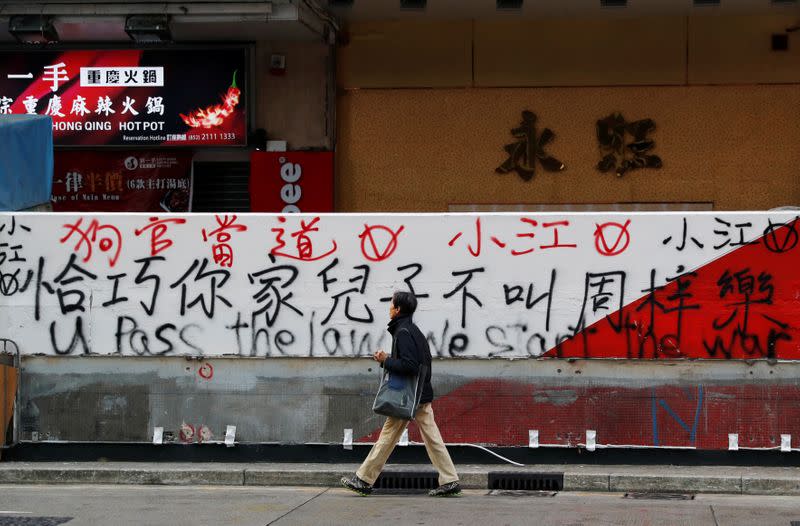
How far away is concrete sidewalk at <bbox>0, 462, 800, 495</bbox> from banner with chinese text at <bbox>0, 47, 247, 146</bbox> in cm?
751

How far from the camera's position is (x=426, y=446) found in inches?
375

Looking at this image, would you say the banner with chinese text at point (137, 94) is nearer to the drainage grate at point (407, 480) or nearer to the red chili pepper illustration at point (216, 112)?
the red chili pepper illustration at point (216, 112)

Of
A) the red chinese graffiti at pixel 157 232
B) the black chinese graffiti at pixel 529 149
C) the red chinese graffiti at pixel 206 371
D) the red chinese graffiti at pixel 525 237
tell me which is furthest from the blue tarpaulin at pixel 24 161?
the black chinese graffiti at pixel 529 149

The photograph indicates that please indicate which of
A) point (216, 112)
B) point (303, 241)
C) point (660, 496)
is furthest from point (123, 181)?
point (660, 496)

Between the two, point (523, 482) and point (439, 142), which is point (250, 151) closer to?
point (439, 142)

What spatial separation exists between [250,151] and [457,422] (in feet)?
26.4

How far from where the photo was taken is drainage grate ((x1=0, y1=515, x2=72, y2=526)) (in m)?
8.37

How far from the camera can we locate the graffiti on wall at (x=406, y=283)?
10438 millimetres

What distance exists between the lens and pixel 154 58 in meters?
Result: 17.5

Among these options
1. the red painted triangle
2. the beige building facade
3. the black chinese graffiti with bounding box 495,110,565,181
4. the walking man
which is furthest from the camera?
the black chinese graffiti with bounding box 495,110,565,181

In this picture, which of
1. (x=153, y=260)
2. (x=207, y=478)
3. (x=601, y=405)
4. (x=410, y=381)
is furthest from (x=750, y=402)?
(x=153, y=260)

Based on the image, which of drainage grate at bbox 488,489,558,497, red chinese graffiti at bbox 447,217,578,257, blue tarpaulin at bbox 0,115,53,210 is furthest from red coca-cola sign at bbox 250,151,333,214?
drainage grate at bbox 488,489,558,497

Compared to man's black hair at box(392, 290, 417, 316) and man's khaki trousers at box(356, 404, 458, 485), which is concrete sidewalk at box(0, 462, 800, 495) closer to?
man's khaki trousers at box(356, 404, 458, 485)

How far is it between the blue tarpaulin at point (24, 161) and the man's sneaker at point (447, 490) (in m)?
5.06
